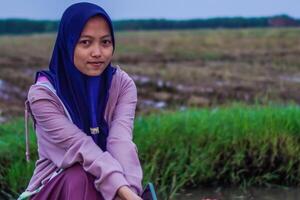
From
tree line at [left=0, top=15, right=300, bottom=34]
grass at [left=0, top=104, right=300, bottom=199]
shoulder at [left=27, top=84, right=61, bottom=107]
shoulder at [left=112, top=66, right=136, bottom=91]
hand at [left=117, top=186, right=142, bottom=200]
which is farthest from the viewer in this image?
tree line at [left=0, top=15, right=300, bottom=34]

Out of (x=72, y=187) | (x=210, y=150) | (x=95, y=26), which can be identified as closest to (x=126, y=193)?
(x=72, y=187)

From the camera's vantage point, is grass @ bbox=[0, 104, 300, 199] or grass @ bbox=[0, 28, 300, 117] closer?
grass @ bbox=[0, 104, 300, 199]

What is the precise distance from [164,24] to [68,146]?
8.99 ft

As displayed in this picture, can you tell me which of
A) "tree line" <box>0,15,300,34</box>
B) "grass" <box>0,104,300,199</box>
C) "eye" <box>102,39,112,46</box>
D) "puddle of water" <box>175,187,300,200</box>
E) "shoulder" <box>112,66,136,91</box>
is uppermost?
"eye" <box>102,39,112,46</box>

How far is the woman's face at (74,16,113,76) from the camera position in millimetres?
1983

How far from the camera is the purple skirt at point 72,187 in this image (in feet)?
6.25

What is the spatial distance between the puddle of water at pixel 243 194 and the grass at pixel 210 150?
0.14 ft

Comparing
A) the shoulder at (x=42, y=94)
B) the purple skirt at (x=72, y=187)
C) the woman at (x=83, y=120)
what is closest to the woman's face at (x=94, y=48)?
the woman at (x=83, y=120)

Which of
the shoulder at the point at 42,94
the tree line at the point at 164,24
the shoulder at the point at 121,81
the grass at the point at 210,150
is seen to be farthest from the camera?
the tree line at the point at 164,24

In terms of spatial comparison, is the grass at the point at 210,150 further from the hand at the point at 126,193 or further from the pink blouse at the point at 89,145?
the hand at the point at 126,193

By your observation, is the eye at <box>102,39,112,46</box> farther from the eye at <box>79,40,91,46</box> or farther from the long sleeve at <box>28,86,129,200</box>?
the long sleeve at <box>28,86,129,200</box>

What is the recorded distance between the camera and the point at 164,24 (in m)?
4.64

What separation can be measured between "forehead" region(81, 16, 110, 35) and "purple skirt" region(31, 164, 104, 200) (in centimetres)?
37

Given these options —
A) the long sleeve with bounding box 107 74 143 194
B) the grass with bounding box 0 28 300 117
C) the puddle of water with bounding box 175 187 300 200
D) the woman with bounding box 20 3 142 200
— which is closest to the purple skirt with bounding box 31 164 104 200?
the woman with bounding box 20 3 142 200
